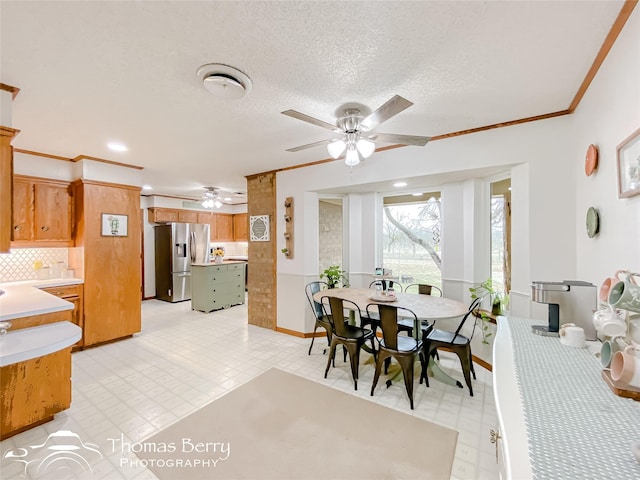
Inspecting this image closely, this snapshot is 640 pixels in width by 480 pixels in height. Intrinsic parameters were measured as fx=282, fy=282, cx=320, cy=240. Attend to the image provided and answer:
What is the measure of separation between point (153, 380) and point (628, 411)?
3.37m

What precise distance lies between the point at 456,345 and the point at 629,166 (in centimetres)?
178

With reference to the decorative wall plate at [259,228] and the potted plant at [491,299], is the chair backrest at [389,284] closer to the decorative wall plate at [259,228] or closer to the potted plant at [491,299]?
the potted plant at [491,299]

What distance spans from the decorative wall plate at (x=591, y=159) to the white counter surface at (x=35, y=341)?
12.0 ft

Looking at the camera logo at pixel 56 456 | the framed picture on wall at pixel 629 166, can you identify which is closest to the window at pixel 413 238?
the framed picture on wall at pixel 629 166

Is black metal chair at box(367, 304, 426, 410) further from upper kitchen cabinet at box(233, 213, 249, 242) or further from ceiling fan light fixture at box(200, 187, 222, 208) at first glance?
upper kitchen cabinet at box(233, 213, 249, 242)

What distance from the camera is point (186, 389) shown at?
263cm

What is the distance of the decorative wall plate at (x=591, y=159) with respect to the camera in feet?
5.95

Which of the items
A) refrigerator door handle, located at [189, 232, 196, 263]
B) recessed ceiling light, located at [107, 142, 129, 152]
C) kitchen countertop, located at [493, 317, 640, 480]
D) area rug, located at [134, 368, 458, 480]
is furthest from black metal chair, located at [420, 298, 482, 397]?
refrigerator door handle, located at [189, 232, 196, 263]

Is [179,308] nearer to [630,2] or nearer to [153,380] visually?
[153,380]

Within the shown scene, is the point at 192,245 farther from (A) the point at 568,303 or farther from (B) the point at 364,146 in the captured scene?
(A) the point at 568,303

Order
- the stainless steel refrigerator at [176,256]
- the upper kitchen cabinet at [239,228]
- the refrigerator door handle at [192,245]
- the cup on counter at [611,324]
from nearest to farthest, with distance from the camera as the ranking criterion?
the cup on counter at [611,324] < the stainless steel refrigerator at [176,256] < the refrigerator door handle at [192,245] < the upper kitchen cabinet at [239,228]

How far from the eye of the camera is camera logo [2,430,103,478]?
1.73 metres

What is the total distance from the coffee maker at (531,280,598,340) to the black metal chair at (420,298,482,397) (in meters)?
0.79

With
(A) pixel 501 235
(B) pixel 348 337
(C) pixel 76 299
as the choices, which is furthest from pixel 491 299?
(C) pixel 76 299
